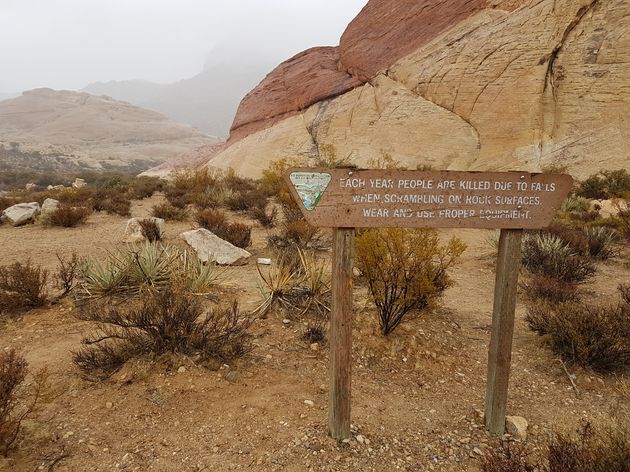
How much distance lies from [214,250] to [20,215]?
6.04 m

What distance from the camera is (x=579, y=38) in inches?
702

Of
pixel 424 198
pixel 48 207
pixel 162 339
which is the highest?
pixel 424 198

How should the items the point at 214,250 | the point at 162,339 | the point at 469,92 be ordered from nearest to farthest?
the point at 162,339, the point at 214,250, the point at 469,92

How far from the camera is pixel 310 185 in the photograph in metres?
2.34

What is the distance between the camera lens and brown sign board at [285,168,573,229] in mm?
2346

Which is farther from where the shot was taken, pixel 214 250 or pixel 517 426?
pixel 214 250

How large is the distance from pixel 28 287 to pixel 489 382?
4.74 metres

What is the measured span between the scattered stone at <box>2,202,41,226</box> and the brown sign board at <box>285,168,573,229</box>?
32.4ft

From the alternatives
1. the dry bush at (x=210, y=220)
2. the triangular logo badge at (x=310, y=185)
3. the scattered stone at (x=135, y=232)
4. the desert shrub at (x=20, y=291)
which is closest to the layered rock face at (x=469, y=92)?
the dry bush at (x=210, y=220)

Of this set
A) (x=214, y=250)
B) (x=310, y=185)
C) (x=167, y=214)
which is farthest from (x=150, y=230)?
(x=310, y=185)

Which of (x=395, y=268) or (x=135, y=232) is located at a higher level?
(x=395, y=268)

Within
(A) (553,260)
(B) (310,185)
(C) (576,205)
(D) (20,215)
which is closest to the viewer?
(B) (310,185)

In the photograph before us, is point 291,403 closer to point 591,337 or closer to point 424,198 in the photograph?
point 424,198

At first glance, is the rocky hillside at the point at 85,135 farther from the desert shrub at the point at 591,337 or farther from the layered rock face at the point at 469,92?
the desert shrub at the point at 591,337
